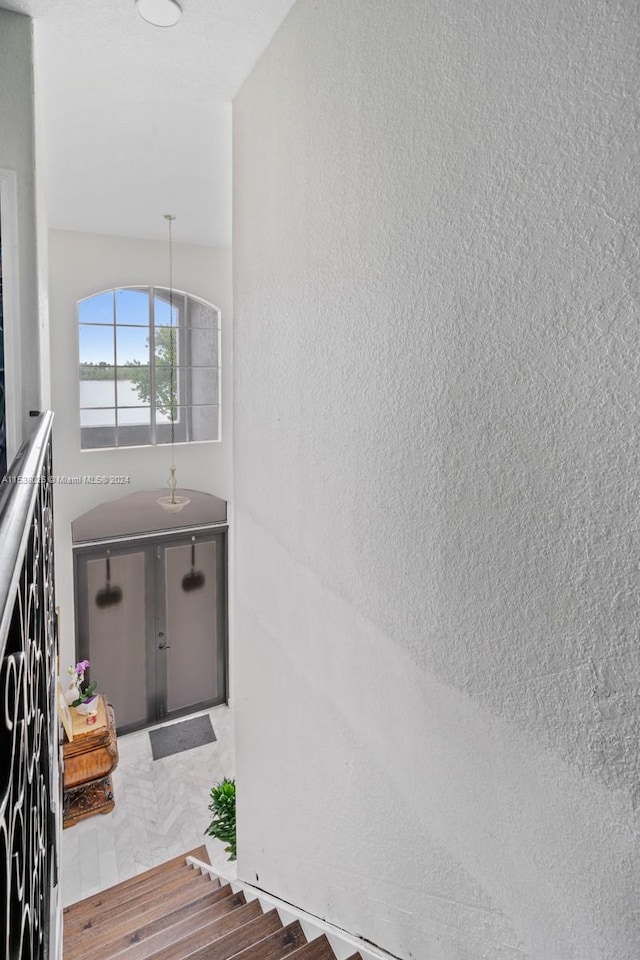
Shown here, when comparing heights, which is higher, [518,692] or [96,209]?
[96,209]

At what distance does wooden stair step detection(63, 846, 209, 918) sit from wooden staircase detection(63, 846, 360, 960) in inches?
0.5

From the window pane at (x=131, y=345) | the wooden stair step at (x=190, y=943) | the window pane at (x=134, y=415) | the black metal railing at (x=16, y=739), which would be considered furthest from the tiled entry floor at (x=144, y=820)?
the black metal railing at (x=16, y=739)

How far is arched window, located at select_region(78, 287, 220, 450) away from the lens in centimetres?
576

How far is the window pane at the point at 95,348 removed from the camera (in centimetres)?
571

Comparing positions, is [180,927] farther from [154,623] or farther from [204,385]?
[204,385]

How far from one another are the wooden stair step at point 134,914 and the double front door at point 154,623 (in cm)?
277

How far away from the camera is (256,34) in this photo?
2.31 m

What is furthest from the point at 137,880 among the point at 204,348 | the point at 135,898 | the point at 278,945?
the point at 204,348

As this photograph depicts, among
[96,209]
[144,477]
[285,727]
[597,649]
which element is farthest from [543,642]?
[144,477]

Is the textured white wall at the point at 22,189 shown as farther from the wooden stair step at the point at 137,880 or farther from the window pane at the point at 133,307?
the window pane at the point at 133,307

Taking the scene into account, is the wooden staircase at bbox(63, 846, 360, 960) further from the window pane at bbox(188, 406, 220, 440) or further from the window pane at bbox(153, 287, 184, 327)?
the window pane at bbox(153, 287, 184, 327)

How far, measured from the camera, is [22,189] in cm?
233

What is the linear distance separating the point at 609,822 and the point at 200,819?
498 centimetres

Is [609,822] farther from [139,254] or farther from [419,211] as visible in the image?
[139,254]
